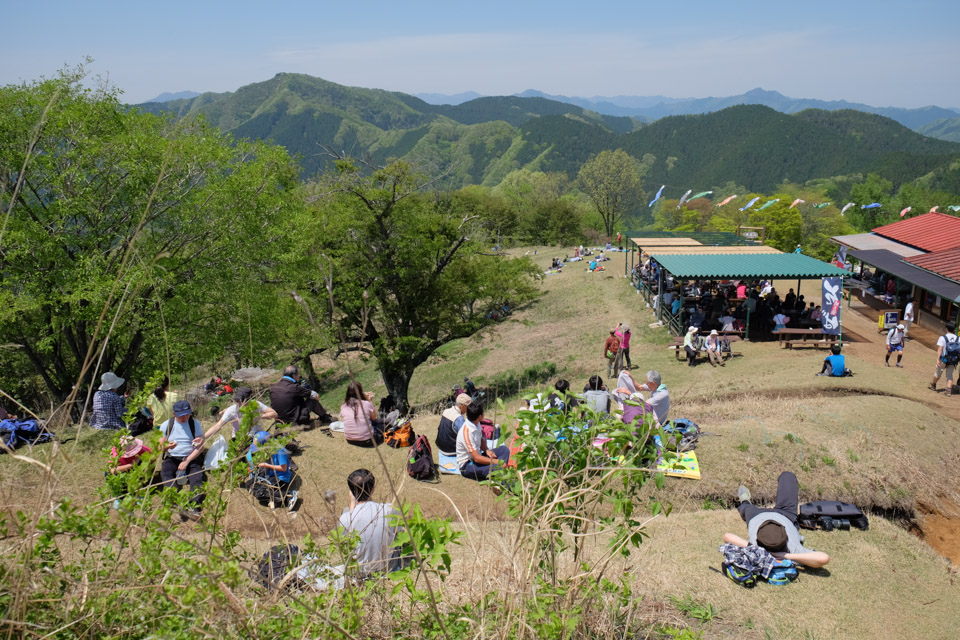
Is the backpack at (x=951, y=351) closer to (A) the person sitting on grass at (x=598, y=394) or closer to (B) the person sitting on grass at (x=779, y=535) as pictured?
(B) the person sitting on grass at (x=779, y=535)

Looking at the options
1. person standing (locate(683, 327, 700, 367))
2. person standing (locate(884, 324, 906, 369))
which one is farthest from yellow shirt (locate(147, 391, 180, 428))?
person standing (locate(884, 324, 906, 369))

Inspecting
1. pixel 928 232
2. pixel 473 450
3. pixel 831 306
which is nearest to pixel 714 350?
pixel 831 306

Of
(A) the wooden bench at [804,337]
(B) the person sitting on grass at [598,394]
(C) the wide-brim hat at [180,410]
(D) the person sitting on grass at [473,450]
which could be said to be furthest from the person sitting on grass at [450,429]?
(A) the wooden bench at [804,337]

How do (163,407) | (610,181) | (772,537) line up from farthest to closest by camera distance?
(610,181) < (163,407) < (772,537)

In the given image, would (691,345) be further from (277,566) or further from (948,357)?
(277,566)

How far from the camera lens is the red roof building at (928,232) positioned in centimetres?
2105

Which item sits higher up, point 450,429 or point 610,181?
point 610,181

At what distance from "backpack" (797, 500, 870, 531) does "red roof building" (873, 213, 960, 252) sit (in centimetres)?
1682

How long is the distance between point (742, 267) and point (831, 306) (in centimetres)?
248

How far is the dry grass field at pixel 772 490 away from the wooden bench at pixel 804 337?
15.5 inches

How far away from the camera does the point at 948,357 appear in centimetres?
1231

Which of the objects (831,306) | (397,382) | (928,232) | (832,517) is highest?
(928,232)

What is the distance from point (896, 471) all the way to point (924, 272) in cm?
1205

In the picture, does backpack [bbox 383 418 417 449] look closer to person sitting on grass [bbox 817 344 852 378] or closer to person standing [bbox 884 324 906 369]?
person sitting on grass [bbox 817 344 852 378]
